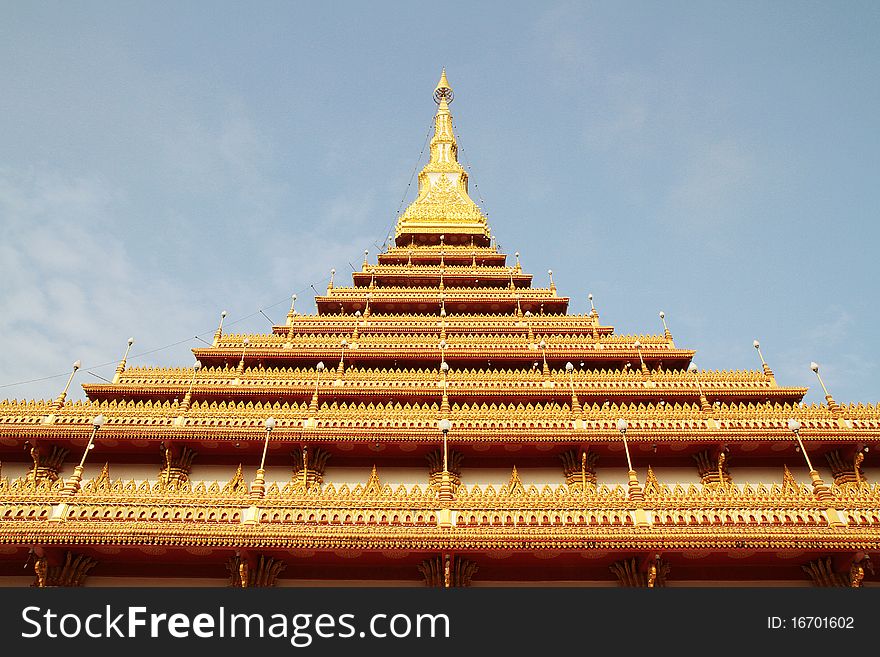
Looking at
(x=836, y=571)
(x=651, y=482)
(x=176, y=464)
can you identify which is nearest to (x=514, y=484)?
(x=651, y=482)

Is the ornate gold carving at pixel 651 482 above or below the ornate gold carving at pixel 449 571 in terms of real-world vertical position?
above

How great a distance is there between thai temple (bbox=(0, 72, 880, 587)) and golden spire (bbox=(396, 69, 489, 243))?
10.4 metres

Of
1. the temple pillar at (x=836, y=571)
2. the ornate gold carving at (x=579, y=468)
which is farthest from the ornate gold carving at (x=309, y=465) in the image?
the temple pillar at (x=836, y=571)

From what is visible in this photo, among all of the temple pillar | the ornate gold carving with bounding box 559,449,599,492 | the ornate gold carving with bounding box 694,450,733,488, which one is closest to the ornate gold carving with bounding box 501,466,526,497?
the ornate gold carving with bounding box 559,449,599,492

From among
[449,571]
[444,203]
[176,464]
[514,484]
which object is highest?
[444,203]

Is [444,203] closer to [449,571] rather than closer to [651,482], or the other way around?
[651,482]

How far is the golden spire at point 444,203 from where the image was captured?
114 feet

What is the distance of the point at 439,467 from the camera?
16438 millimetres

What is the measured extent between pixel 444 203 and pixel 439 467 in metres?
23.4

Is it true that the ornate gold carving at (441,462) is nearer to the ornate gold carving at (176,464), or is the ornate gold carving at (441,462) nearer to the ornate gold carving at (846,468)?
the ornate gold carving at (176,464)

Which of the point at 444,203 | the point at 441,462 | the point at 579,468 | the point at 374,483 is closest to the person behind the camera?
the point at 374,483

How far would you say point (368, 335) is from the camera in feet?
76.9

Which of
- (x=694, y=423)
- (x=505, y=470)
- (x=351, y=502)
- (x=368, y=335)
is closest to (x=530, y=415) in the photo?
(x=505, y=470)

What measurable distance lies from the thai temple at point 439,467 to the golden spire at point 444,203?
1045 cm
